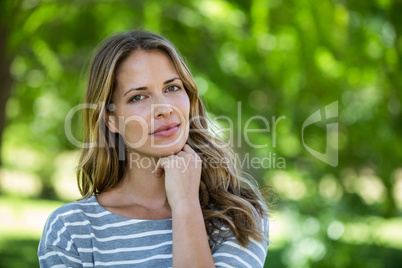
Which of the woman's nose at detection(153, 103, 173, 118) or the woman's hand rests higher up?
the woman's nose at detection(153, 103, 173, 118)

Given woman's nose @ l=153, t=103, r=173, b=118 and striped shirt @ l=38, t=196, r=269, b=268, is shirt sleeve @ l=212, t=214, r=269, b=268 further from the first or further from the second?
woman's nose @ l=153, t=103, r=173, b=118

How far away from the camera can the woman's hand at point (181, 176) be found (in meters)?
2.29

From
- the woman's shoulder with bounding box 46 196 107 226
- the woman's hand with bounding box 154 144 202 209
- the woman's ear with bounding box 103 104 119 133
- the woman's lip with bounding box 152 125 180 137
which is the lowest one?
the woman's shoulder with bounding box 46 196 107 226

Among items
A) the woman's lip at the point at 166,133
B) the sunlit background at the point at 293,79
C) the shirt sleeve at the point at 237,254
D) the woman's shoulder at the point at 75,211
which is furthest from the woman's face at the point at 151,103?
the sunlit background at the point at 293,79

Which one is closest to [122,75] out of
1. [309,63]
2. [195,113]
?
[195,113]

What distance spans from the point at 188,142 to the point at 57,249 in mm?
958

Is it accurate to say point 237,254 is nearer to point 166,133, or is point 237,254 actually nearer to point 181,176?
point 181,176

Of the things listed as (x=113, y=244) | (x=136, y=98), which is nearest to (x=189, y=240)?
(x=113, y=244)

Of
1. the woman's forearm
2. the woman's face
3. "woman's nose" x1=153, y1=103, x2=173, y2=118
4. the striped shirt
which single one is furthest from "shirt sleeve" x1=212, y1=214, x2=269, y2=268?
"woman's nose" x1=153, y1=103, x2=173, y2=118

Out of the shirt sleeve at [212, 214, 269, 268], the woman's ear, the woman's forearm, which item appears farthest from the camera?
the woman's ear

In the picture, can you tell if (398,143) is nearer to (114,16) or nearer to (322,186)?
(322,186)

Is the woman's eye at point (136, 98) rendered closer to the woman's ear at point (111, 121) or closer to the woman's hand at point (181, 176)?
the woman's ear at point (111, 121)

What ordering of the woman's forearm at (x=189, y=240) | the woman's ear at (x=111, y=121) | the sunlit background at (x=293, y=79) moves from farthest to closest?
the sunlit background at (x=293, y=79) < the woman's ear at (x=111, y=121) < the woman's forearm at (x=189, y=240)

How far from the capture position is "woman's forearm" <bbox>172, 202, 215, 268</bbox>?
2.10 meters
